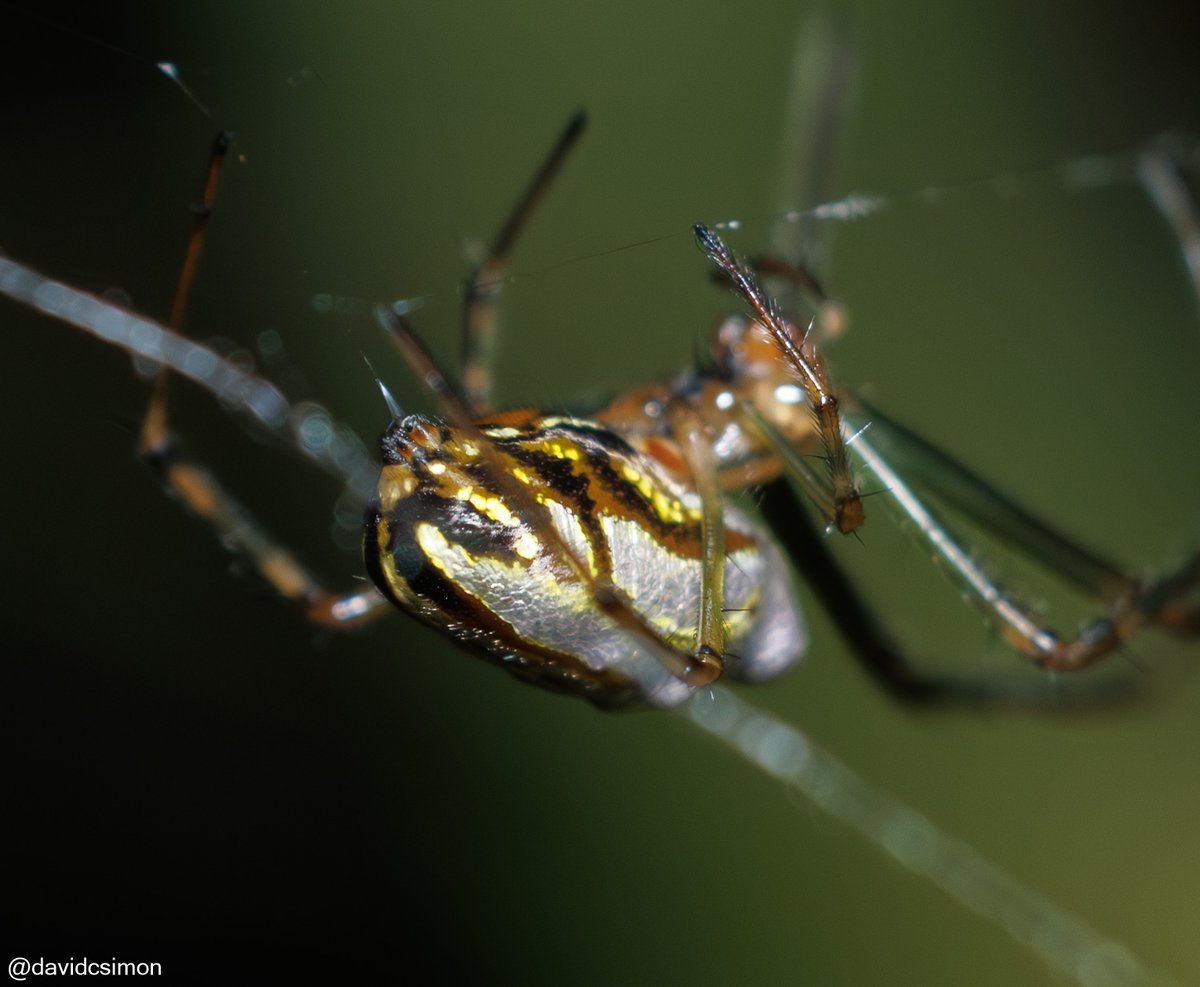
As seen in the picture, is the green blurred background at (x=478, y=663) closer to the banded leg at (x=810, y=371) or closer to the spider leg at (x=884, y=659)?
the spider leg at (x=884, y=659)

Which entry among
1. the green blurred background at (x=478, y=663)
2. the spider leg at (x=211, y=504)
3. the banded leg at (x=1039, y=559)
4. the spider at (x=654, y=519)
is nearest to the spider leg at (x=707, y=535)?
the spider at (x=654, y=519)

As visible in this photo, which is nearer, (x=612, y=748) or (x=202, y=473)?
(x=202, y=473)

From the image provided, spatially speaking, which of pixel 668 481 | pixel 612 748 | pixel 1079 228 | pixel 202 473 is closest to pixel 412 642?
pixel 612 748

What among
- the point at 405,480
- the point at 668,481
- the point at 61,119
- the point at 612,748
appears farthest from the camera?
A: the point at 612,748

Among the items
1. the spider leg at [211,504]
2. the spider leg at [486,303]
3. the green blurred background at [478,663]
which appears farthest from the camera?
the green blurred background at [478,663]

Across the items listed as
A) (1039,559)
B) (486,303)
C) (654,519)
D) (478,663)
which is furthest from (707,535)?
(478,663)

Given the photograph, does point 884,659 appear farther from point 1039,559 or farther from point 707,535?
point 707,535

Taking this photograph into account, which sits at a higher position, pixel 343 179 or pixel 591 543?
pixel 343 179

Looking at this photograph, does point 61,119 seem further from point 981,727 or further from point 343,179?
point 981,727

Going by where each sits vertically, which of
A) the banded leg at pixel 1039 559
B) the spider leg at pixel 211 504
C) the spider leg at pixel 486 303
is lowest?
the banded leg at pixel 1039 559
